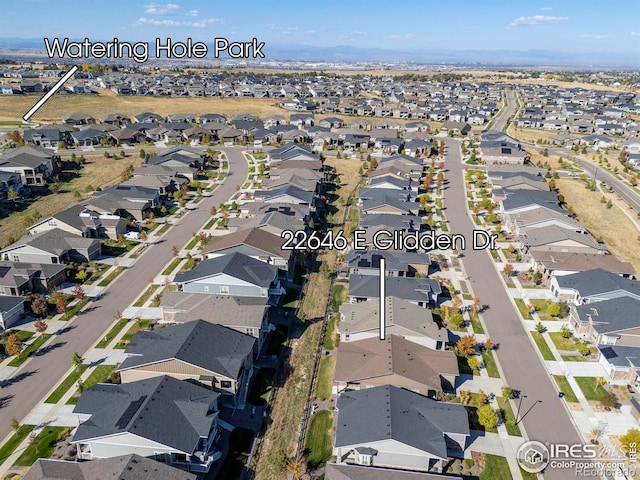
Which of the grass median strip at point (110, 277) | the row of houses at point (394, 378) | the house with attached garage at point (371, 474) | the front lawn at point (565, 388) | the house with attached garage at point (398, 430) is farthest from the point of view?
the grass median strip at point (110, 277)

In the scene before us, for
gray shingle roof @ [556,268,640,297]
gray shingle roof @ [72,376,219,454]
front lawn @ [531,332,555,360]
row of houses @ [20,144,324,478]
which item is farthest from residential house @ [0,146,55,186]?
gray shingle roof @ [556,268,640,297]

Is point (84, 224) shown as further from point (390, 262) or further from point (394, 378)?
point (394, 378)

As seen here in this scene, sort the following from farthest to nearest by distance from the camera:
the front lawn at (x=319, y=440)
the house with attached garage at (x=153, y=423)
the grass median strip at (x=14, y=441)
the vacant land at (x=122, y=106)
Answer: the vacant land at (x=122, y=106) → the front lawn at (x=319, y=440) → the grass median strip at (x=14, y=441) → the house with attached garage at (x=153, y=423)

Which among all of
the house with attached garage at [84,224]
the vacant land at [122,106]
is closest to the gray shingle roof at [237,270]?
the house with attached garage at [84,224]

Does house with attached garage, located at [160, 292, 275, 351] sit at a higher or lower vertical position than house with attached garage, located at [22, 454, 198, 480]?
higher

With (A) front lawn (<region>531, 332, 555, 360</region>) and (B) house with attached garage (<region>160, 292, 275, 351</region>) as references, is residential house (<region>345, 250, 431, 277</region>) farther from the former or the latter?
(A) front lawn (<region>531, 332, 555, 360</region>)

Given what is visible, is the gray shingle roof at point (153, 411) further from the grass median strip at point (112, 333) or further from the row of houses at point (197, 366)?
the grass median strip at point (112, 333)

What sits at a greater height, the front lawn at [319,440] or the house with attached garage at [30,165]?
the house with attached garage at [30,165]
